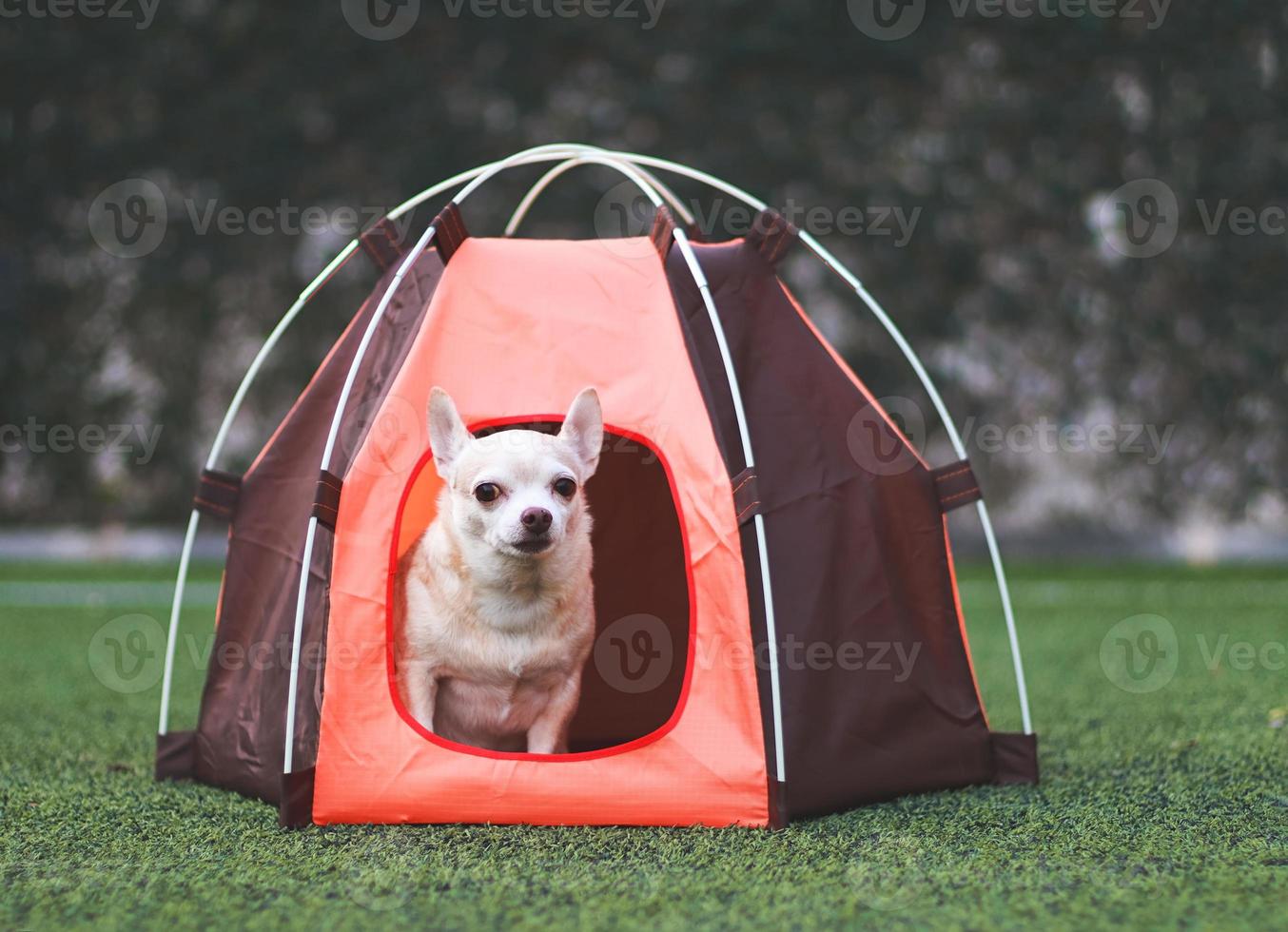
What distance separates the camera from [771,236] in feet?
11.6

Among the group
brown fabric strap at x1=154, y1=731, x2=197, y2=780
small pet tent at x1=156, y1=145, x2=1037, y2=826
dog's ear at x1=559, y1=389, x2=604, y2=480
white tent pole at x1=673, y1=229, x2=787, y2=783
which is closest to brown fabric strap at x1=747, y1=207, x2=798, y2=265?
small pet tent at x1=156, y1=145, x2=1037, y2=826

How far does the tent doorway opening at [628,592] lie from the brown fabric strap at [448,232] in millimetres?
730

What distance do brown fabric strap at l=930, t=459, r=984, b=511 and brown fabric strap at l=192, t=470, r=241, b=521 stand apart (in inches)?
84.6

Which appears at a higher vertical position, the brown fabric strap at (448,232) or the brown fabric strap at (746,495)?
the brown fabric strap at (448,232)

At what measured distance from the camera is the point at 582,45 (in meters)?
11.0

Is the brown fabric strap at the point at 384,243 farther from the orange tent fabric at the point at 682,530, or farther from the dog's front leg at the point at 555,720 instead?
the dog's front leg at the point at 555,720

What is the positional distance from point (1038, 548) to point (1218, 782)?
8871mm

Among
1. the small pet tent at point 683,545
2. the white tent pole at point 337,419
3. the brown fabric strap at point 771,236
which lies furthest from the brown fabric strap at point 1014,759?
the white tent pole at point 337,419

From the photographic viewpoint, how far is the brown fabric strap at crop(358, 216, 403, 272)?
359 centimetres

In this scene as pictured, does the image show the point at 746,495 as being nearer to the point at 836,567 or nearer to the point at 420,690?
the point at 836,567

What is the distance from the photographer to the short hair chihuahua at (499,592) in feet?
10.4

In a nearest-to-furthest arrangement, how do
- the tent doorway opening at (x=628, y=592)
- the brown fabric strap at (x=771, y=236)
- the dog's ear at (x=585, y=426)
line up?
the dog's ear at (x=585, y=426)
the brown fabric strap at (x=771, y=236)
the tent doorway opening at (x=628, y=592)

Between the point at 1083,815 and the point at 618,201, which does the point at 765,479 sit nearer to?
the point at 1083,815

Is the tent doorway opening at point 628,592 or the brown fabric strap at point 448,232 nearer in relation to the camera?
the brown fabric strap at point 448,232
